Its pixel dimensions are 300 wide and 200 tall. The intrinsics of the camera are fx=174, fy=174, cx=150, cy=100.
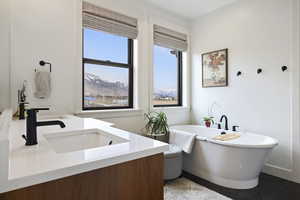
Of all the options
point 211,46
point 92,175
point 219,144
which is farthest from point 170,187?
point 211,46

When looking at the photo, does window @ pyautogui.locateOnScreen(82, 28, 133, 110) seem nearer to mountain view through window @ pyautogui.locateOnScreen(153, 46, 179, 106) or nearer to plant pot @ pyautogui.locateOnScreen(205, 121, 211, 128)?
mountain view through window @ pyautogui.locateOnScreen(153, 46, 179, 106)

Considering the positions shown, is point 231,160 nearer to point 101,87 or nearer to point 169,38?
point 101,87

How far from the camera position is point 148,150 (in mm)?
827

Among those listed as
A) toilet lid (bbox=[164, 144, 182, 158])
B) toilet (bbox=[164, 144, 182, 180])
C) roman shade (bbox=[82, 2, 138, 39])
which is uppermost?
roman shade (bbox=[82, 2, 138, 39])

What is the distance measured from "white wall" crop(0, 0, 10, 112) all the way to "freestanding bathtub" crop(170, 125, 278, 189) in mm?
2395

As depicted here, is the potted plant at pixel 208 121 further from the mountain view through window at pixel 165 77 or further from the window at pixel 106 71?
the window at pixel 106 71

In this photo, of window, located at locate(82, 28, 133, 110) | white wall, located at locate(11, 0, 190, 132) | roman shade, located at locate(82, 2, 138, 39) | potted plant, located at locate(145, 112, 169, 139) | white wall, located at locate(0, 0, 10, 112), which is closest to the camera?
white wall, located at locate(0, 0, 10, 112)

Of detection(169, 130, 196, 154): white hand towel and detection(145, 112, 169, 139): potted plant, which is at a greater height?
detection(145, 112, 169, 139): potted plant

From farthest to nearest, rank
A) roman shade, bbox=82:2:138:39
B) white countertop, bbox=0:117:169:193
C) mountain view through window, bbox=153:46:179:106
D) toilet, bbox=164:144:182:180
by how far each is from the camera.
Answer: mountain view through window, bbox=153:46:179:106
roman shade, bbox=82:2:138:39
toilet, bbox=164:144:182:180
white countertop, bbox=0:117:169:193

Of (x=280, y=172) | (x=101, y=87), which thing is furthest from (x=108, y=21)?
(x=280, y=172)

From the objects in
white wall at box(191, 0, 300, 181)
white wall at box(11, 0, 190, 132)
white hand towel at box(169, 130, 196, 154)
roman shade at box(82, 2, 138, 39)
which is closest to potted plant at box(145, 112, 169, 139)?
white hand towel at box(169, 130, 196, 154)

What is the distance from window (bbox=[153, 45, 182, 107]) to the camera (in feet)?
11.2

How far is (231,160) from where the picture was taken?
7.00ft

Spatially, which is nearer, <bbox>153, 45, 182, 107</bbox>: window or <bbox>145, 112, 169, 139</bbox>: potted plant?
<bbox>145, 112, 169, 139</bbox>: potted plant
